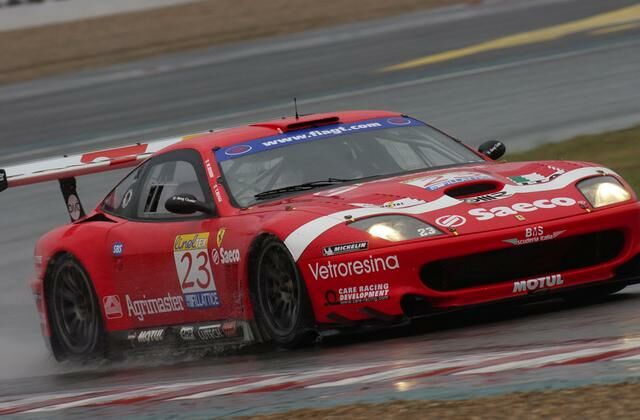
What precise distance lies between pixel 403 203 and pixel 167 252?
1.52 meters

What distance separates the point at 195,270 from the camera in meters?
7.80

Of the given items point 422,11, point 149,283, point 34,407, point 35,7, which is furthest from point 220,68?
point 34,407

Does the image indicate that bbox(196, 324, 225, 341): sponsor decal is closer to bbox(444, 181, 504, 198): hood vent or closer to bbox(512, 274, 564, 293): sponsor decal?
bbox(444, 181, 504, 198): hood vent

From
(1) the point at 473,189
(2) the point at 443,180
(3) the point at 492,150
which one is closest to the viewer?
(1) the point at 473,189

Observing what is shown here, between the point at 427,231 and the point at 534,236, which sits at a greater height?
the point at 427,231

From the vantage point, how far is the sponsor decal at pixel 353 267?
683 cm

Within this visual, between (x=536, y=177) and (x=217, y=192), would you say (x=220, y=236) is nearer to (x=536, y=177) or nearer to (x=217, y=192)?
(x=217, y=192)

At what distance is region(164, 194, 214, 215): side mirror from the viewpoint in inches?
306

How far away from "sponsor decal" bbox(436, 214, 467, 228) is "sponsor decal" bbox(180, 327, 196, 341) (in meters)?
1.66

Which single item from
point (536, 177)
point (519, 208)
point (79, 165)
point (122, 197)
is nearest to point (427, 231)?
point (519, 208)

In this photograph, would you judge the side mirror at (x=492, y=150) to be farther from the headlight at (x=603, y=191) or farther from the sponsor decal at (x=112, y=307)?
the sponsor decal at (x=112, y=307)

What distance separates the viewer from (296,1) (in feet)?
117

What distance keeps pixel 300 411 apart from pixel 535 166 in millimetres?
3122

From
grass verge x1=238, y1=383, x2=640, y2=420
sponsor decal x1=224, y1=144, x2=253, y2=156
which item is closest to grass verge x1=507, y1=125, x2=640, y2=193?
sponsor decal x1=224, y1=144, x2=253, y2=156
